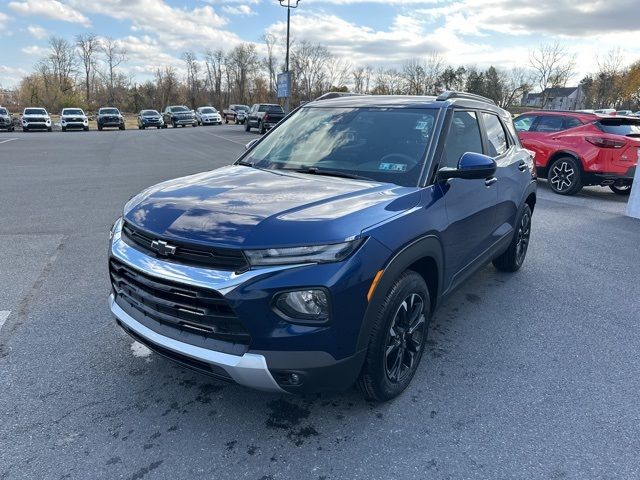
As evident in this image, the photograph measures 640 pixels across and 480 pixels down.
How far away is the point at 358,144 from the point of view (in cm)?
352

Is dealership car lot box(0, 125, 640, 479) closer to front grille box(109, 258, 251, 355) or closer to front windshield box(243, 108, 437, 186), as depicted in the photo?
front grille box(109, 258, 251, 355)

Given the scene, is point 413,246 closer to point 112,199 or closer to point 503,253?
point 503,253

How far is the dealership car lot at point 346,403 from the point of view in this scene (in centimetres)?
239

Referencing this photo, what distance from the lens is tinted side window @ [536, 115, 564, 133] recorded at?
A: 428 inches

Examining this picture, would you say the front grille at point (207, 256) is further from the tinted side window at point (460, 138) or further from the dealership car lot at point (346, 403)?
the tinted side window at point (460, 138)

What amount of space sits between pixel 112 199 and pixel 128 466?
277 inches

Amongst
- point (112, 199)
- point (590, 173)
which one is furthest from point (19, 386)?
point (590, 173)

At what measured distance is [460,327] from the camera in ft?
12.9

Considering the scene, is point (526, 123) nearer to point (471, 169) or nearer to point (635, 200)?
A: point (635, 200)

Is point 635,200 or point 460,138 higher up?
point 460,138

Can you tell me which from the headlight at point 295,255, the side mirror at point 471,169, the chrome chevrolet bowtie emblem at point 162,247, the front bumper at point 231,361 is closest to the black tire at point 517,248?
the side mirror at point 471,169

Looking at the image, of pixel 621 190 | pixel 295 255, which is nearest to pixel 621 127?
pixel 621 190

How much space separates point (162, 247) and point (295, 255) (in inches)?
28.2

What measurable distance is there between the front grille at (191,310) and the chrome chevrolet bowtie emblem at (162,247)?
0.46 ft
